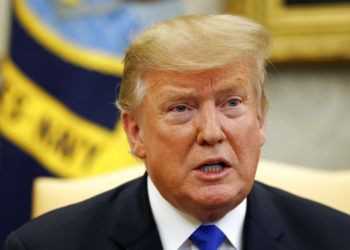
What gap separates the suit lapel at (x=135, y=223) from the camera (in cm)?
186

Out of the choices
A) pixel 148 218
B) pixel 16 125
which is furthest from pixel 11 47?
pixel 148 218

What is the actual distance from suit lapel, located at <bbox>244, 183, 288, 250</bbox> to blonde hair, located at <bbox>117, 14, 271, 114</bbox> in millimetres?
290

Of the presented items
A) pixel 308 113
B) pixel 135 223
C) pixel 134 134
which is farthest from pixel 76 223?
pixel 308 113

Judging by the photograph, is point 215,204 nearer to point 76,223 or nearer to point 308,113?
point 76,223

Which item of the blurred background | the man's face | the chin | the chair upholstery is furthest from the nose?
the blurred background

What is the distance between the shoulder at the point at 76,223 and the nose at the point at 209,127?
0.37 metres

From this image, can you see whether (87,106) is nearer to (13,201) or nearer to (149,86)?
(13,201)

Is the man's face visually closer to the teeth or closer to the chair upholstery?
the teeth

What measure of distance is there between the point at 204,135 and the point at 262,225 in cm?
36

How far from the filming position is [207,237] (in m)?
1.80

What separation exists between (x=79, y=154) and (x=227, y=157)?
1960 millimetres

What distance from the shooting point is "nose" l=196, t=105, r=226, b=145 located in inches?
65.2

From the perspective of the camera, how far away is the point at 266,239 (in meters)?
1.88

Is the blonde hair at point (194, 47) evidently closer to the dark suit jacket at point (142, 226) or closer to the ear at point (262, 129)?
the ear at point (262, 129)
